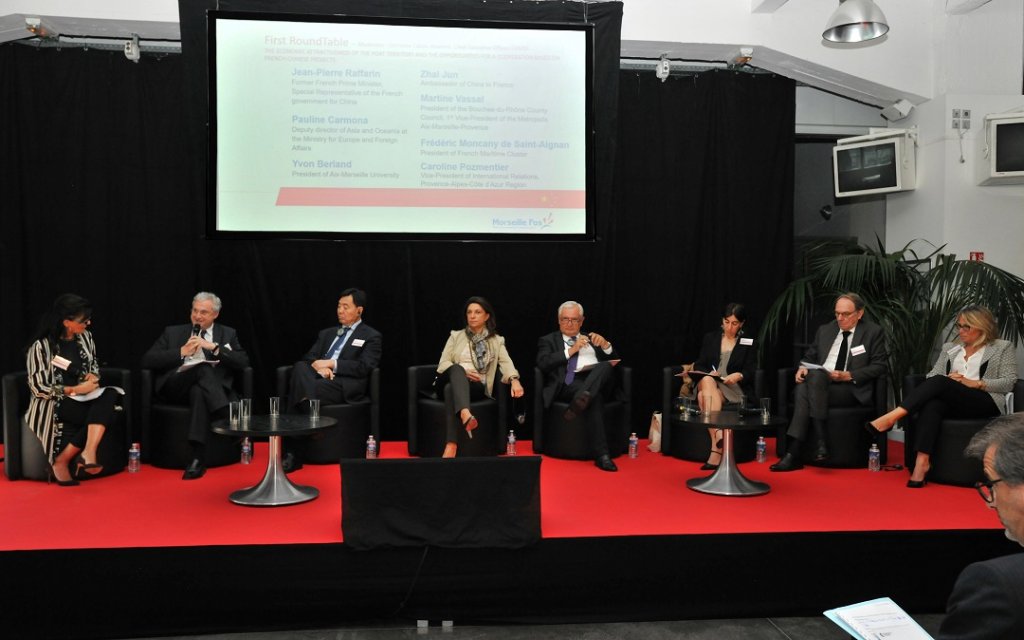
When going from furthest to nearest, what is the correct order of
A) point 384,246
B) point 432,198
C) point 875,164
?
point 875,164
point 384,246
point 432,198

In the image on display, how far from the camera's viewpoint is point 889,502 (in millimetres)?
4297

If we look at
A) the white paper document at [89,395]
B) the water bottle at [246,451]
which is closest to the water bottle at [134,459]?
the white paper document at [89,395]

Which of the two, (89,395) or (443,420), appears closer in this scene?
(89,395)

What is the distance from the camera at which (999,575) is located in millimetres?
1450

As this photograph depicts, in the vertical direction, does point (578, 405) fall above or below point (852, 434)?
above

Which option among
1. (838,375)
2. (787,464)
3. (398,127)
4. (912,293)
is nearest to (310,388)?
(398,127)

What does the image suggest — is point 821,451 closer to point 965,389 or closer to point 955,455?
point 955,455

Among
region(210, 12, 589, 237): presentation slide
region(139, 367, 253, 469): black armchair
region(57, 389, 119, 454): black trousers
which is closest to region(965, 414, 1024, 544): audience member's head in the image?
region(210, 12, 589, 237): presentation slide

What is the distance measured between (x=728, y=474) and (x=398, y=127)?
2.79m

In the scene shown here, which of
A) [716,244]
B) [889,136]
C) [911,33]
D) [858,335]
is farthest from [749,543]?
[911,33]

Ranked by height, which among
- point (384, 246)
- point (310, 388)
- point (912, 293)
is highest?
point (384, 246)

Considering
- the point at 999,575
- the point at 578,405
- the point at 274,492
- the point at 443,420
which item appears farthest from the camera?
the point at 443,420

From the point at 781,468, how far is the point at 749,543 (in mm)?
1555

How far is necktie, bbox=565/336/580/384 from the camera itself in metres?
5.45
